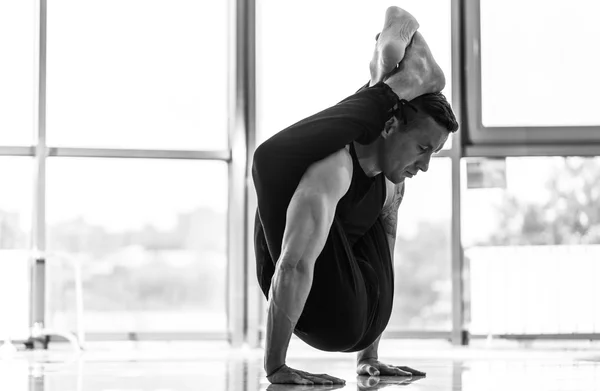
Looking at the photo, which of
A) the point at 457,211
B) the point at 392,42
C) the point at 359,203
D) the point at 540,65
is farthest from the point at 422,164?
the point at 540,65

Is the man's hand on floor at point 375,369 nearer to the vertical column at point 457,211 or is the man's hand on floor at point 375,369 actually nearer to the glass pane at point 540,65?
the vertical column at point 457,211

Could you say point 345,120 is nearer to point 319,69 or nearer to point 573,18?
point 319,69

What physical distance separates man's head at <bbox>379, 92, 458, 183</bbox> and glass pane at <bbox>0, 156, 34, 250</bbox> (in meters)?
2.71

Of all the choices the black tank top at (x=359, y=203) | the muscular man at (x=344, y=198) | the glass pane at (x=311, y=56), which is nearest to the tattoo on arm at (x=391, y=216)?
the muscular man at (x=344, y=198)

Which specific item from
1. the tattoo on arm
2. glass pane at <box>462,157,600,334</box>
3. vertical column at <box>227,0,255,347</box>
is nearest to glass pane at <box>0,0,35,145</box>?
vertical column at <box>227,0,255,347</box>

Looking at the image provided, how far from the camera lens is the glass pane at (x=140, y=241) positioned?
14.4 ft

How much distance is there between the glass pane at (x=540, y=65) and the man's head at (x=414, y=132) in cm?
241

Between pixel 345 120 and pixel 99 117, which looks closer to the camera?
pixel 345 120

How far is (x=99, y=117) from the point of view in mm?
4383

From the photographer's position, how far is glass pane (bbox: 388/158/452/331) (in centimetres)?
442

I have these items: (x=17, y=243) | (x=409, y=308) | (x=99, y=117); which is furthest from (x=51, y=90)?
(x=409, y=308)

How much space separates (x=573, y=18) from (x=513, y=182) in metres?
0.88

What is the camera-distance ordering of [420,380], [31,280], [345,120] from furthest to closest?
[31,280] → [420,380] → [345,120]

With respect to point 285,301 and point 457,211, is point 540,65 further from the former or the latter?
point 285,301
